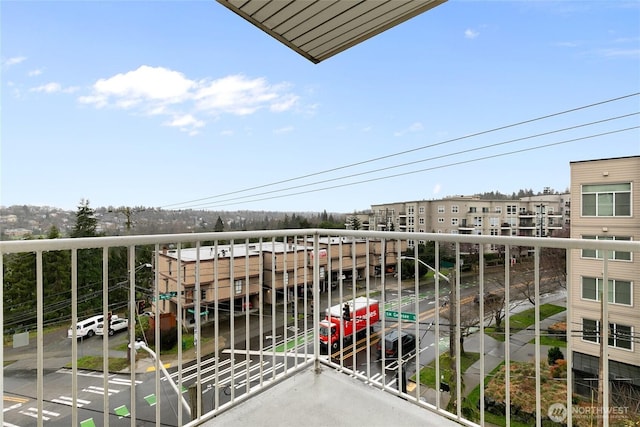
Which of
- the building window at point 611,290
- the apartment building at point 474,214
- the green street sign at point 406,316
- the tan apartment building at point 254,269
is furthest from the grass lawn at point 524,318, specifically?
the apartment building at point 474,214

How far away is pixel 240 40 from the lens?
17.1ft

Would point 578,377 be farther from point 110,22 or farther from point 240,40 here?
point 110,22

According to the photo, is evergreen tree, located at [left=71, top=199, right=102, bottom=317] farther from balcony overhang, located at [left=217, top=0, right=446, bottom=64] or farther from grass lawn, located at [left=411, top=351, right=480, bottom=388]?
grass lawn, located at [left=411, top=351, right=480, bottom=388]

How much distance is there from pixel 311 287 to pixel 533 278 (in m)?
1.38

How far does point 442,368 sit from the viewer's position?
173 cm

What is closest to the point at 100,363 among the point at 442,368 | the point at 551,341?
the point at 442,368

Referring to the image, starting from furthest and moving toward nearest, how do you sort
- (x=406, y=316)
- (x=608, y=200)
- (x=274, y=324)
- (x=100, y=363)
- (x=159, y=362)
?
(x=608, y=200) < (x=274, y=324) < (x=406, y=316) < (x=159, y=362) < (x=100, y=363)

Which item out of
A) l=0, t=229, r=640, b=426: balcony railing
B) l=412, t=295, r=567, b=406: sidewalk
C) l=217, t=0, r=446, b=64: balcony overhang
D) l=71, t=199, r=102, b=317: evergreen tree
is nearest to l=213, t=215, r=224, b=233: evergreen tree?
l=0, t=229, r=640, b=426: balcony railing

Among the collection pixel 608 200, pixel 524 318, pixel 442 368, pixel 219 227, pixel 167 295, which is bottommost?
pixel 442 368

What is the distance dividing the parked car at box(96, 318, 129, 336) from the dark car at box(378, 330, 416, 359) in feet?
4.61

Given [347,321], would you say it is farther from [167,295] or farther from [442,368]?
[167,295]

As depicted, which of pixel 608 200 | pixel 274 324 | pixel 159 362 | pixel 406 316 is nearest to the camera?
pixel 159 362

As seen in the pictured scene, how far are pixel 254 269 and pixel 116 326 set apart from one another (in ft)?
2.39

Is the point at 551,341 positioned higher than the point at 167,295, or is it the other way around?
the point at 167,295
